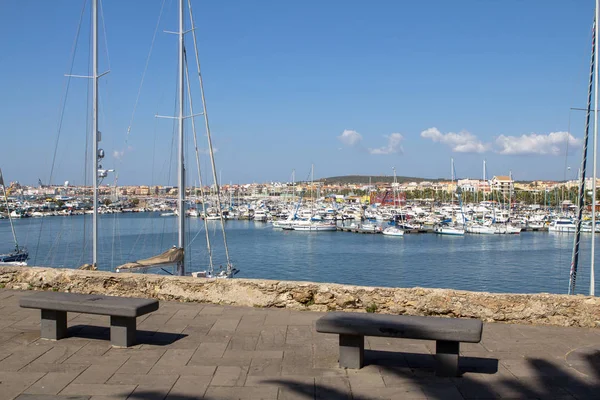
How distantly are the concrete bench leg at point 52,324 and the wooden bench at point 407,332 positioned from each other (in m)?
3.07

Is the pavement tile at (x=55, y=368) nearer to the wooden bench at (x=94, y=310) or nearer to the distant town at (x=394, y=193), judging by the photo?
the wooden bench at (x=94, y=310)

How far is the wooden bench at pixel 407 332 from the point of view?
5164 millimetres

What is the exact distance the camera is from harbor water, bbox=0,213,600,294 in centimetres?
4041

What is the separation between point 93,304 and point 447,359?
3731mm

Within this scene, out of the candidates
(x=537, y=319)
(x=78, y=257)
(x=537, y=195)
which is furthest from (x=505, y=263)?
(x=537, y=195)

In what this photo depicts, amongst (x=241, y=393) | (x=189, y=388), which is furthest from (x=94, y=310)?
(x=241, y=393)

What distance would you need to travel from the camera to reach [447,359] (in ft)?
17.2

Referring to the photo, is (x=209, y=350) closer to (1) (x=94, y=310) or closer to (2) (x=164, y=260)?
(1) (x=94, y=310)

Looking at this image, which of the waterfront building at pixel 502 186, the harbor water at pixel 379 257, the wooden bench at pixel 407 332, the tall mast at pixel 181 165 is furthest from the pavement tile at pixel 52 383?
the waterfront building at pixel 502 186

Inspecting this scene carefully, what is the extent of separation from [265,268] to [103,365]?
40586 mm

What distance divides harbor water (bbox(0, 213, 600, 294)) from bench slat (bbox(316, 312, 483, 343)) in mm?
23731

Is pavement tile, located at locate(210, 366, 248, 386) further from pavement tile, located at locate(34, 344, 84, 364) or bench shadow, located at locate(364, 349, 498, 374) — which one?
pavement tile, located at locate(34, 344, 84, 364)

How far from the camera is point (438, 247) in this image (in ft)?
211

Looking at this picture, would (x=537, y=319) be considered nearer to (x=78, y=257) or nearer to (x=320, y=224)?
(x=78, y=257)
